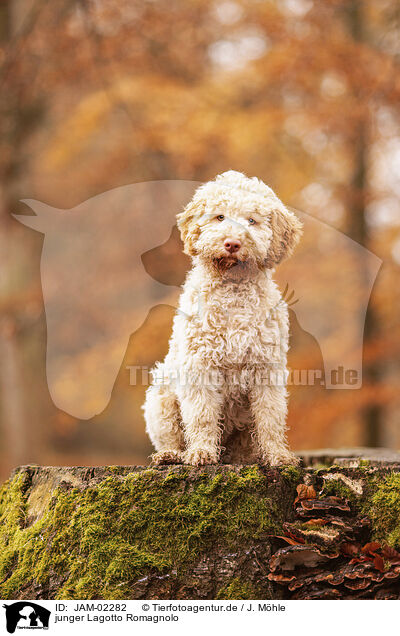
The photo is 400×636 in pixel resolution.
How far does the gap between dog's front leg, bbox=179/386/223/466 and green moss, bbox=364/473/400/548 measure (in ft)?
3.21

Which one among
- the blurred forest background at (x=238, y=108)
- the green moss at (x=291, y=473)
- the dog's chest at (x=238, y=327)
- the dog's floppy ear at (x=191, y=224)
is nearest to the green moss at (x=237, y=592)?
the green moss at (x=291, y=473)

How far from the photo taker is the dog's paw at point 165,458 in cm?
376

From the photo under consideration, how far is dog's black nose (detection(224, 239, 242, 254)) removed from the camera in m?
3.34

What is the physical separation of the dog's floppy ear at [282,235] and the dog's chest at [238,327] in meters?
0.22

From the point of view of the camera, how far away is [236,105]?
9883 mm

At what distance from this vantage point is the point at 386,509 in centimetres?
353

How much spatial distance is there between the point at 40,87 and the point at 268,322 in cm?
790

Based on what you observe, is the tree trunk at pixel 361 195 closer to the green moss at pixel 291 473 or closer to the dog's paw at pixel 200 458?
the green moss at pixel 291 473

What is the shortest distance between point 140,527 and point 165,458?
0.51 meters

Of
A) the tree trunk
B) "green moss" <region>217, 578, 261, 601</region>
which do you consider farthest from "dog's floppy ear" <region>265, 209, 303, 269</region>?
the tree trunk

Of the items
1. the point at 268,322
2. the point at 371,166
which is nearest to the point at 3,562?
the point at 268,322

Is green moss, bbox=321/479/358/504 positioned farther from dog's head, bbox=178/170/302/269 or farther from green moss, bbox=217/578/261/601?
dog's head, bbox=178/170/302/269
